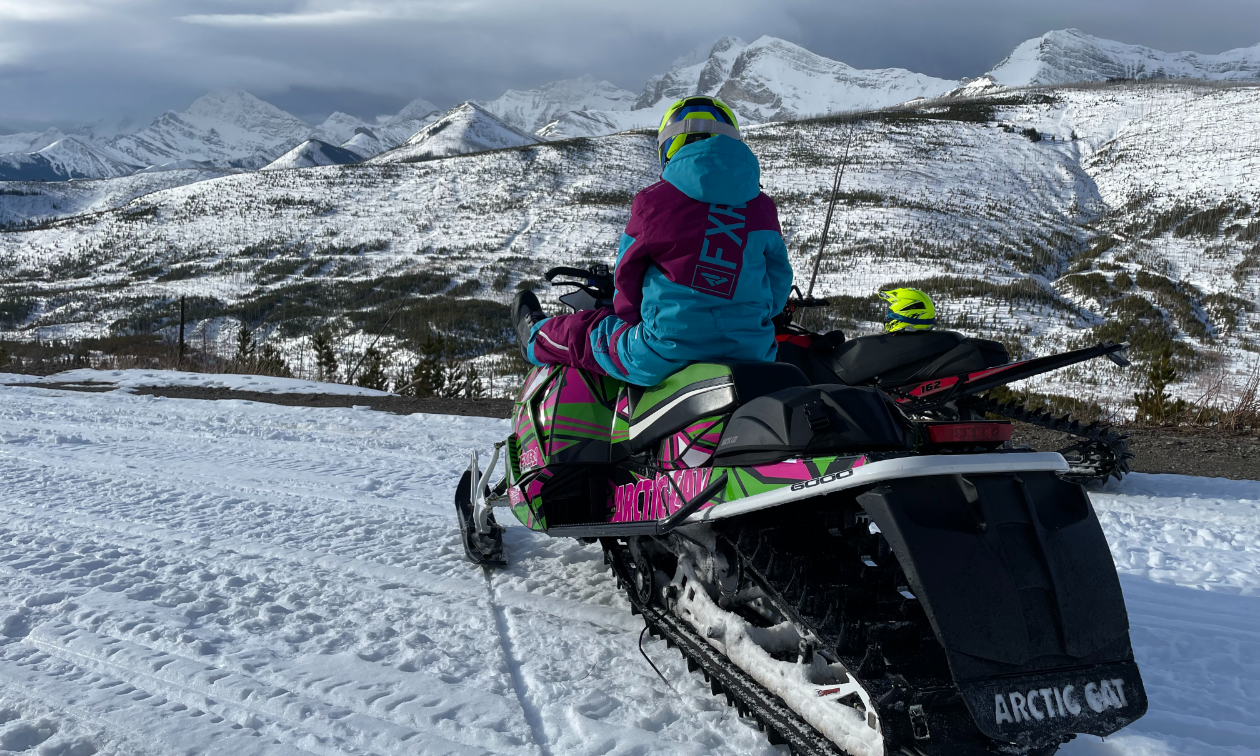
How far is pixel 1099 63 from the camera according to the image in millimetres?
182375

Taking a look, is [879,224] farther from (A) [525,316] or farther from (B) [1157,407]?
(A) [525,316]

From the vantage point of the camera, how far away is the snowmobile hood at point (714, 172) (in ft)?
7.16

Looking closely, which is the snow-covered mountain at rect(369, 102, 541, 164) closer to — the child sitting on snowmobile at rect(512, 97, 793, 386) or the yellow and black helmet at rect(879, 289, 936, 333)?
the yellow and black helmet at rect(879, 289, 936, 333)

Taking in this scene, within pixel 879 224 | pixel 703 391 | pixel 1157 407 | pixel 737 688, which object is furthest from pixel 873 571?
pixel 879 224

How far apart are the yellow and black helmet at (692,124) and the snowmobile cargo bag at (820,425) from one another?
93cm

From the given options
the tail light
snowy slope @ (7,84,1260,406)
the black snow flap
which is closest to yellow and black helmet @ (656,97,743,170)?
the tail light

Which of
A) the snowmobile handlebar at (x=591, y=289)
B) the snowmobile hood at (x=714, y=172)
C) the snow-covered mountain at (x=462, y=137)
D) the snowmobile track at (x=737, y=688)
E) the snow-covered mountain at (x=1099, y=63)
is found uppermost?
the snow-covered mountain at (x=1099, y=63)

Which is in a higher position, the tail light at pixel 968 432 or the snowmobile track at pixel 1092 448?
the tail light at pixel 968 432

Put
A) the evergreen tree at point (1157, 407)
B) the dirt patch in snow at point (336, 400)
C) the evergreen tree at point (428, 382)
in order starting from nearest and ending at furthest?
the evergreen tree at point (1157, 407) < the dirt patch in snow at point (336, 400) < the evergreen tree at point (428, 382)

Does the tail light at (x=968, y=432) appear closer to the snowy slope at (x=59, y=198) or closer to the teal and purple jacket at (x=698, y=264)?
the teal and purple jacket at (x=698, y=264)

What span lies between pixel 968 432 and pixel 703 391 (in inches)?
27.6

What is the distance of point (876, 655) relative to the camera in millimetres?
1630

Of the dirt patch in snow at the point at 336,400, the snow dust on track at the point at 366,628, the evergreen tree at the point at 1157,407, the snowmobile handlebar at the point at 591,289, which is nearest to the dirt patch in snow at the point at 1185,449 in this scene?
the evergreen tree at the point at 1157,407

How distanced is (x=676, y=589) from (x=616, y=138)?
257 feet
